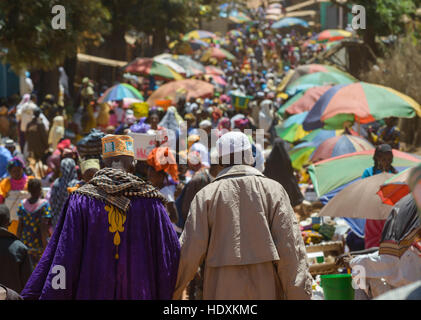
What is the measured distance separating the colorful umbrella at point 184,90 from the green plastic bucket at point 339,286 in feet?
40.1

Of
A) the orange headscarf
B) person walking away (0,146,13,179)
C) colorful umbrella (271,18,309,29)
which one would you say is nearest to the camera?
the orange headscarf

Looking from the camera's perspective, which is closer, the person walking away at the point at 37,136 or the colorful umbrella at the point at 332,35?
the person walking away at the point at 37,136

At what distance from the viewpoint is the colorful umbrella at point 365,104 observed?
9.96 m

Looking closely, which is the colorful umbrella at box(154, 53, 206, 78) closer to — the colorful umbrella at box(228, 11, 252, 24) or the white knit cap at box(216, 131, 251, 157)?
the white knit cap at box(216, 131, 251, 157)

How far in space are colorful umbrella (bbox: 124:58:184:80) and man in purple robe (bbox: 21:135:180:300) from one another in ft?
59.5

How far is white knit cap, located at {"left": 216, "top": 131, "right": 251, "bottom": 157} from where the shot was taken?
4172 mm

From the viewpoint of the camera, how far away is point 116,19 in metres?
30.3

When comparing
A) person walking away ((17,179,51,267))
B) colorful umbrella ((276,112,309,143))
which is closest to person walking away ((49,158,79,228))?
person walking away ((17,179,51,267))

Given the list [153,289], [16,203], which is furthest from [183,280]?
[16,203]

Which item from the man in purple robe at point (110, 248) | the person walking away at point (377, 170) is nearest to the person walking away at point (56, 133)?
the person walking away at point (377, 170)

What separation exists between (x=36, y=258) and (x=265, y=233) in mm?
3823

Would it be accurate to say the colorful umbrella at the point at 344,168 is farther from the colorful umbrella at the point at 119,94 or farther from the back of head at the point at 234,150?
the colorful umbrella at the point at 119,94

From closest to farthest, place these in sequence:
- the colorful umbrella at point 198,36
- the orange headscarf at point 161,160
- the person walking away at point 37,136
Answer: the orange headscarf at point 161,160, the person walking away at point 37,136, the colorful umbrella at point 198,36

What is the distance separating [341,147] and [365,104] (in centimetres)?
69
